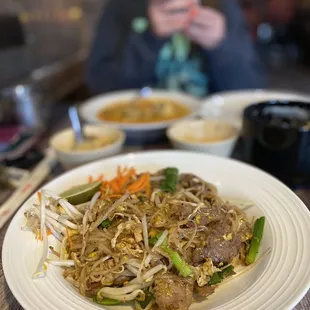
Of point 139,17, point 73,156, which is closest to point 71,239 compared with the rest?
point 73,156

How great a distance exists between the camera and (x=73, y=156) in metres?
1.67

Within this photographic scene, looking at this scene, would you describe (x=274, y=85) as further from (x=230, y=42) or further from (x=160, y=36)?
(x=160, y=36)

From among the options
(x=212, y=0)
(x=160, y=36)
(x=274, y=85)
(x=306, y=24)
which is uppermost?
(x=212, y=0)

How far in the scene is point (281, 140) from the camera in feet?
4.82

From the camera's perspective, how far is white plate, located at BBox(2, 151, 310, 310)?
91 cm

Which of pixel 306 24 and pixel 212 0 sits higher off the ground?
pixel 212 0

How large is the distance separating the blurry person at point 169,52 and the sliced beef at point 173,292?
220 cm

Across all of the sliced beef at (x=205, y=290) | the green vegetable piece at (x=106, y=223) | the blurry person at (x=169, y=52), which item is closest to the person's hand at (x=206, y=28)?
the blurry person at (x=169, y=52)

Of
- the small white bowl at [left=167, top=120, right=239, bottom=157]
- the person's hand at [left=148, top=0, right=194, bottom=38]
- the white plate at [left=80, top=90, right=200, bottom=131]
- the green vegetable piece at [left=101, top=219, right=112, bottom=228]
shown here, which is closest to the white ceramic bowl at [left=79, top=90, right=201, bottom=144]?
the white plate at [left=80, top=90, right=200, bottom=131]

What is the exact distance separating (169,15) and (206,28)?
29 centimetres

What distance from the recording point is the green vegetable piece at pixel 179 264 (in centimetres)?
104

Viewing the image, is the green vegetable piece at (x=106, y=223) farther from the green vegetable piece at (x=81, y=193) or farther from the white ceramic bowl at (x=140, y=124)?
the white ceramic bowl at (x=140, y=124)

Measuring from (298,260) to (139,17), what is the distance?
2683 mm

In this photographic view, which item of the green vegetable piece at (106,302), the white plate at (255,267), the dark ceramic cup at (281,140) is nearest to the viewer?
the white plate at (255,267)
